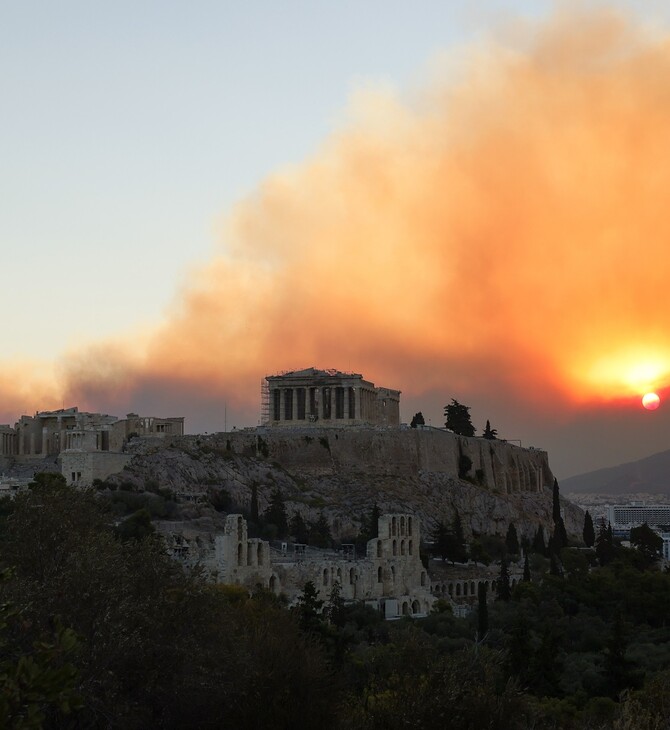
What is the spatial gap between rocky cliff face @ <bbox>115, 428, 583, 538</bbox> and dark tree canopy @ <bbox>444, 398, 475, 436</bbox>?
68.4 inches

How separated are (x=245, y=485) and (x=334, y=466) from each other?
9309 mm

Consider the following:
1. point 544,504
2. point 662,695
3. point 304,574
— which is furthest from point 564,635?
point 544,504

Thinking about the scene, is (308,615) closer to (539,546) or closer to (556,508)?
(539,546)

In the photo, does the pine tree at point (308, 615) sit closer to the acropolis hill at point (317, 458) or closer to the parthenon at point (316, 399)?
the acropolis hill at point (317, 458)

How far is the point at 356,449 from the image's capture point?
269ft

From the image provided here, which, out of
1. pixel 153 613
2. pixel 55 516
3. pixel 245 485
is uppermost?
pixel 245 485

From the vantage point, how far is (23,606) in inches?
796

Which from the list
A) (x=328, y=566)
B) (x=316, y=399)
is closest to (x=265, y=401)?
(x=316, y=399)

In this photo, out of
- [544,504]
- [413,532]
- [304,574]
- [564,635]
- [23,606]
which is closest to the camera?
[23,606]

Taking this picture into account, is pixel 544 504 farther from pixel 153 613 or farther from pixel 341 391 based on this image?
pixel 153 613

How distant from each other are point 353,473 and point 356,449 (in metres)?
2.50

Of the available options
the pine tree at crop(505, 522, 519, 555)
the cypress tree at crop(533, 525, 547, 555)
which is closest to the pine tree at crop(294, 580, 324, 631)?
the pine tree at crop(505, 522, 519, 555)

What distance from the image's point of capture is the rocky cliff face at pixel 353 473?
2803 inches

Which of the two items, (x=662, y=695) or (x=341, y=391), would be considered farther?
(x=341, y=391)
